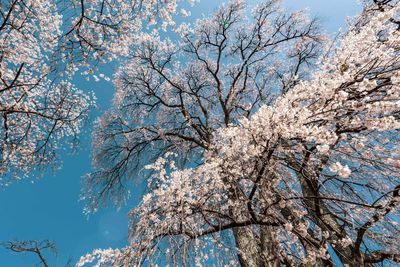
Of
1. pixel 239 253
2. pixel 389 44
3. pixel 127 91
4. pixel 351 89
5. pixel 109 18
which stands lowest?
pixel 239 253

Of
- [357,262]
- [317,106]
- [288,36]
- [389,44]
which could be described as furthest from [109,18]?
[288,36]

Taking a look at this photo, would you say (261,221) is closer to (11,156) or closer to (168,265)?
(168,265)

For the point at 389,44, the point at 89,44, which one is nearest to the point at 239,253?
the point at 389,44

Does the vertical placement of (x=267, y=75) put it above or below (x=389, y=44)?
above

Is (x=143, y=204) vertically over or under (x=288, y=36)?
under

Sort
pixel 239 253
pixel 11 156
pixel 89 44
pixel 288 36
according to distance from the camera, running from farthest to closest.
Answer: pixel 288 36
pixel 11 156
pixel 89 44
pixel 239 253

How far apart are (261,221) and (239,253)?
134 cm

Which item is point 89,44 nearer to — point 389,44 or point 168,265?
point 168,265

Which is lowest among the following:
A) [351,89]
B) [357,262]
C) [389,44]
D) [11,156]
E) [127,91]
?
[357,262]

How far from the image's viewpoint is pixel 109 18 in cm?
518

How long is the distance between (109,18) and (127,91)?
4010 mm

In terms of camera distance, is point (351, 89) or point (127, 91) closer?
point (351, 89)

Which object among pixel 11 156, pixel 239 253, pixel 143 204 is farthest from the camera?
pixel 11 156

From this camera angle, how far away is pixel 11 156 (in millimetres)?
6098
